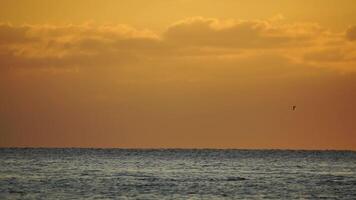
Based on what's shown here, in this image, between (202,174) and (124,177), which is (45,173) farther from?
(202,174)

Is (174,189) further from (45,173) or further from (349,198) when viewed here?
(45,173)

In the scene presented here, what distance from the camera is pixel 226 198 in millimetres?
68875

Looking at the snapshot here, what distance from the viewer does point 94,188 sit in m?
74.8

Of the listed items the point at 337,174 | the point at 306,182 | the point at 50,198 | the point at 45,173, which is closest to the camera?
the point at 50,198

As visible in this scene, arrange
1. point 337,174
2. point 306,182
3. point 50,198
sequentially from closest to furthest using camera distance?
point 50,198 → point 306,182 → point 337,174

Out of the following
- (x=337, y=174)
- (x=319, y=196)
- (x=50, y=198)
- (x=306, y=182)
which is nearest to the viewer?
(x=50, y=198)

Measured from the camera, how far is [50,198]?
66312 millimetres

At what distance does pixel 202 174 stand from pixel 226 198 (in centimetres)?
2902

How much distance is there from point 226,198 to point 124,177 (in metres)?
22.5

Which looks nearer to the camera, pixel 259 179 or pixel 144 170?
pixel 259 179

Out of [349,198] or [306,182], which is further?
[306,182]

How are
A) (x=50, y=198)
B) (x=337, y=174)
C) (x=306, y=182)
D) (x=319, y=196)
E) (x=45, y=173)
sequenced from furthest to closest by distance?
(x=337, y=174), (x=45, y=173), (x=306, y=182), (x=319, y=196), (x=50, y=198)

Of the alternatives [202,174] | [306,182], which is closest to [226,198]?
[306,182]

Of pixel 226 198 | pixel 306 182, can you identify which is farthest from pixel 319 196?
pixel 306 182
